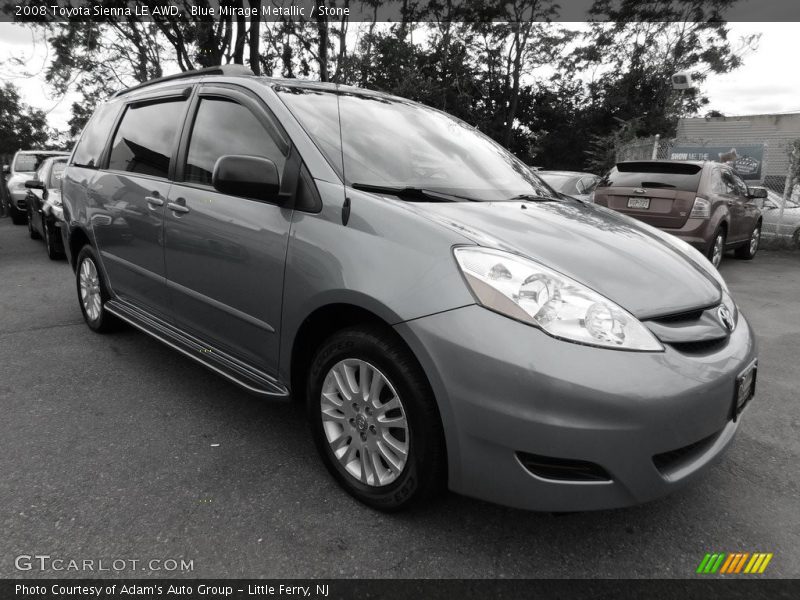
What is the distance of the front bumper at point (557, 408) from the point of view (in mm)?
1653

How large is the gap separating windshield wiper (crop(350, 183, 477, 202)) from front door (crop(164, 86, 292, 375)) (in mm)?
335

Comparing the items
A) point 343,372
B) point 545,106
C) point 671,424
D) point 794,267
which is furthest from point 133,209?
point 545,106

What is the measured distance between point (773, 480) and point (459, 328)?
1732mm

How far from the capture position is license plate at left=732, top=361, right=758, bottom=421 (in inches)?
77.0

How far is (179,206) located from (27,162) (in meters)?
14.5

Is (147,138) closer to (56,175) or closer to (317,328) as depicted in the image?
(317,328)

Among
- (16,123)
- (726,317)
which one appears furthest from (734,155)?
(16,123)

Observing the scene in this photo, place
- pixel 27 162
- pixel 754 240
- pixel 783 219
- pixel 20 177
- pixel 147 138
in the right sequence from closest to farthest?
pixel 147 138 → pixel 754 240 → pixel 783 219 → pixel 20 177 → pixel 27 162

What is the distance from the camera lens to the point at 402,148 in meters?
2.68

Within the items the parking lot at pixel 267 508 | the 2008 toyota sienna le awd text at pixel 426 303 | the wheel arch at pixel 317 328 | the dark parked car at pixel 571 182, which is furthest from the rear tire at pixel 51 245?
the wheel arch at pixel 317 328

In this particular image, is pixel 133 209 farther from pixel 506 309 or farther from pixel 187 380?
pixel 506 309

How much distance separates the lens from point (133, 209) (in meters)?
3.30

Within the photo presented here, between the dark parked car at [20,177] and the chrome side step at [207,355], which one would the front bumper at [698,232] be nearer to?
the chrome side step at [207,355]

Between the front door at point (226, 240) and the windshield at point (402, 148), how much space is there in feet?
0.72
